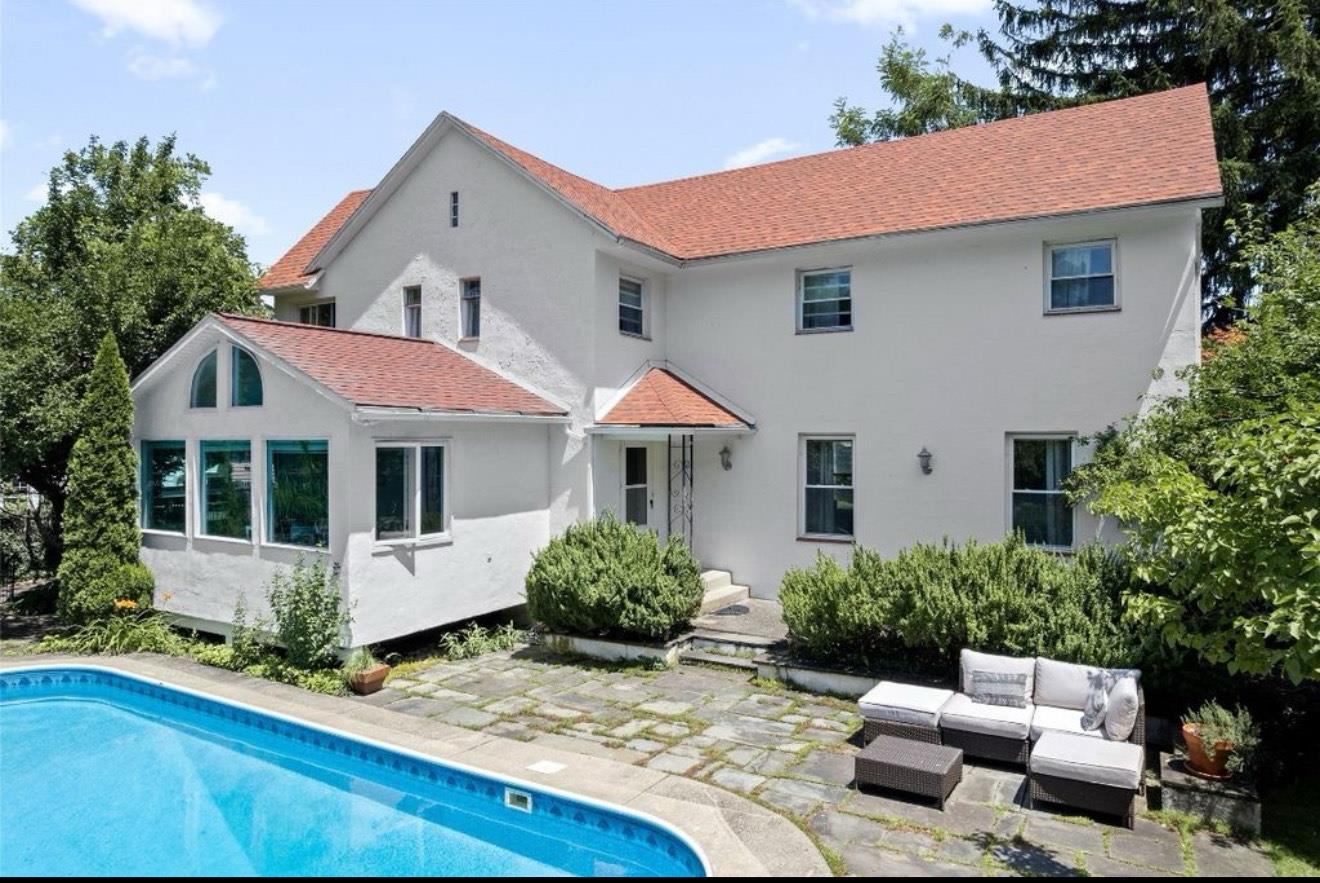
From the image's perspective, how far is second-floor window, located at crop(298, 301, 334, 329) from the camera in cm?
1995

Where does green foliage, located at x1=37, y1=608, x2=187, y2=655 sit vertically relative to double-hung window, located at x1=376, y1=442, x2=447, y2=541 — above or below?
below

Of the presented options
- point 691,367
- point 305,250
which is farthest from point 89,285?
point 691,367

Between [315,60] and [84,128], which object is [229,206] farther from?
[315,60]

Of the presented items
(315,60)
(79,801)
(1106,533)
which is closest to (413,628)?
(79,801)

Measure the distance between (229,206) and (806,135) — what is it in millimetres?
19156

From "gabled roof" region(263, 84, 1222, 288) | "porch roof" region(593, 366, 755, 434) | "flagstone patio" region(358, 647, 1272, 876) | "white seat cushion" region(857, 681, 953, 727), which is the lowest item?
"flagstone patio" region(358, 647, 1272, 876)

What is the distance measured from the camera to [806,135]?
29.0 metres

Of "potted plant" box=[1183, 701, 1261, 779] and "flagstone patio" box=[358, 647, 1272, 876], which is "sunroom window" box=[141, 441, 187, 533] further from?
"potted plant" box=[1183, 701, 1261, 779]

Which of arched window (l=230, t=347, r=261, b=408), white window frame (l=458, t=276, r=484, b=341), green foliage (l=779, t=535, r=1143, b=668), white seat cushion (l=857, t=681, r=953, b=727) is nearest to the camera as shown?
white seat cushion (l=857, t=681, r=953, b=727)

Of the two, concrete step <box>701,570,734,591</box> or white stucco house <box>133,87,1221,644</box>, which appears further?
concrete step <box>701,570,734,591</box>

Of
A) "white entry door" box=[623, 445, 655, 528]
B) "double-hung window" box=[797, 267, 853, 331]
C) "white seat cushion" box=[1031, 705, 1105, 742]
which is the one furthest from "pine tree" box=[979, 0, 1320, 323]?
"white seat cushion" box=[1031, 705, 1105, 742]

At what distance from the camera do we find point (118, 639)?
45.1 ft

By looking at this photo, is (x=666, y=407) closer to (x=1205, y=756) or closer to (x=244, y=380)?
(x=244, y=380)

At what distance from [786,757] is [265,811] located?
5785mm
